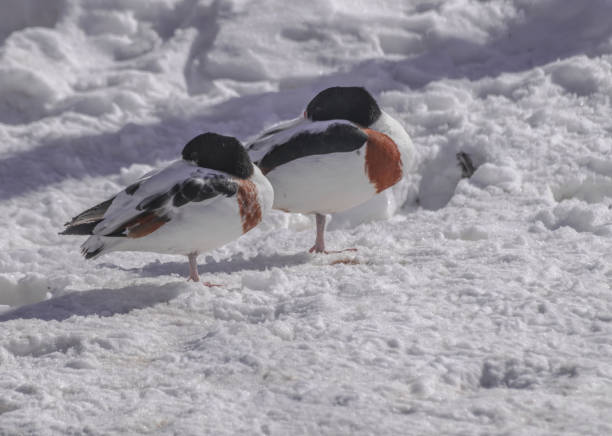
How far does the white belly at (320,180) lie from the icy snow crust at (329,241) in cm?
28

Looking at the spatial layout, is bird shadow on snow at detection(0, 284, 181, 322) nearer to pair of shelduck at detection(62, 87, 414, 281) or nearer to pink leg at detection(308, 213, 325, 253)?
pair of shelduck at detection(62, 87, 414, 281)

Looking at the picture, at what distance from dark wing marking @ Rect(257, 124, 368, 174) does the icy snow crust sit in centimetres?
49

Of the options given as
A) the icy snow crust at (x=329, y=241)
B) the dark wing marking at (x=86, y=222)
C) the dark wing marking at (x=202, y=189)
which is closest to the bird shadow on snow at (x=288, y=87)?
the icy snow crust at (x=329, y=241)

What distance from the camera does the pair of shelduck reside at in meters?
3.29

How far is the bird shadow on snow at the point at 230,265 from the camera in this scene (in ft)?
12.6

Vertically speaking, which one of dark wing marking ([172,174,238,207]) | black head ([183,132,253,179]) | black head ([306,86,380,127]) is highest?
black head ([306,86,380,127])

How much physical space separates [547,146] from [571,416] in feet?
10.2

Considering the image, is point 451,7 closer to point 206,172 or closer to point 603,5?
point 603,5

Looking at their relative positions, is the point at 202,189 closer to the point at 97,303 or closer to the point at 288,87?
the point at 97,303

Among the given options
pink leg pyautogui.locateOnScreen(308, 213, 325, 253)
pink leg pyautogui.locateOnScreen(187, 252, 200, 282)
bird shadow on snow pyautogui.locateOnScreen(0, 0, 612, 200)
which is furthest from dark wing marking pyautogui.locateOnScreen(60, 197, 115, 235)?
bird shadow on snow pyautogui.locateOnScreen(0, 0, 612, 200)

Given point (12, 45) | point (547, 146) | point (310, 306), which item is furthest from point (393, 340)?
point (12, 45)

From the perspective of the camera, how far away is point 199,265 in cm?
397

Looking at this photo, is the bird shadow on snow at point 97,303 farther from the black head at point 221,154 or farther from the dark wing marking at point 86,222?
the black head at point 221,154

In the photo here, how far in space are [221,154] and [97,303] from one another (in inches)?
30.6
